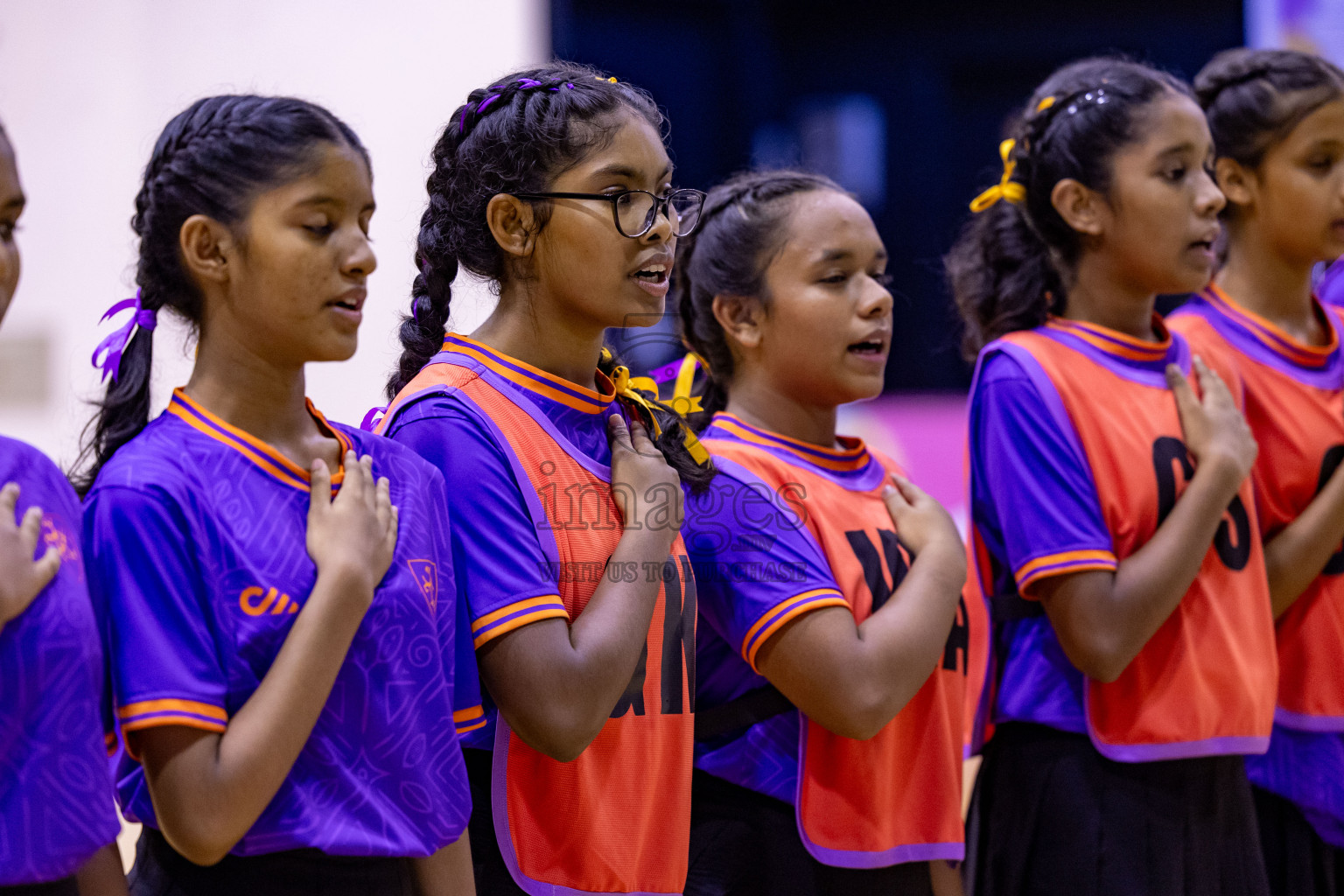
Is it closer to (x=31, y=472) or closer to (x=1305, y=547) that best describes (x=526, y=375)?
(x=31, y=472)

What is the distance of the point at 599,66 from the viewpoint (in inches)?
168

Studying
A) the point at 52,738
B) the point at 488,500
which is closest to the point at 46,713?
the point at 52,738

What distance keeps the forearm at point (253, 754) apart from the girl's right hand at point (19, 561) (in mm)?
189

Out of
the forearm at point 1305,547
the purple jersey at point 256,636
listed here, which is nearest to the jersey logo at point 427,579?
the purple jersey at point 256,636

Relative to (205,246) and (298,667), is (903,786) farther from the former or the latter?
(205,246)

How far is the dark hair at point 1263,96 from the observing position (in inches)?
86.4

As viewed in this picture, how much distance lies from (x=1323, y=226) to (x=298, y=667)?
194 centimetres

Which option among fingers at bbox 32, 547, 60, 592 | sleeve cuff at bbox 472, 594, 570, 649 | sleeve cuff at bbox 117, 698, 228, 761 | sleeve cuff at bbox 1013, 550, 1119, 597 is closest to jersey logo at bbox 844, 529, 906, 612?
sleeve cuff at bbox 1013, 550, 1119, 597

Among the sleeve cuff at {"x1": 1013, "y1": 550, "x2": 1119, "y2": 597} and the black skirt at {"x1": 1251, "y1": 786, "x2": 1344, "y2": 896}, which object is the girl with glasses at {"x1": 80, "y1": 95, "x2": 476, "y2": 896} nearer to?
the sleeve cuff at {"x1": 1013, "y1": 550, "x2": 1119, "y2": 597}

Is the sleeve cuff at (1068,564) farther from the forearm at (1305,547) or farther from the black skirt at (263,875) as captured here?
the black skirt at (263,875)

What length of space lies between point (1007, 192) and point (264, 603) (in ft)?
4.85

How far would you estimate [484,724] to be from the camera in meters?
1.36

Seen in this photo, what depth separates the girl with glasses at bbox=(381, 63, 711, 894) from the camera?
1331 millimetres

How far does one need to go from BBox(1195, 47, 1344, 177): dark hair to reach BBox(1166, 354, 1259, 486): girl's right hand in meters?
0.52
